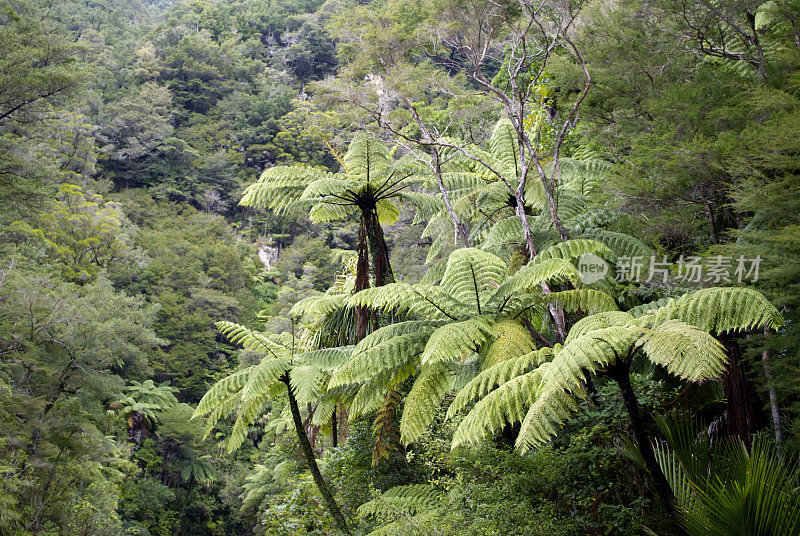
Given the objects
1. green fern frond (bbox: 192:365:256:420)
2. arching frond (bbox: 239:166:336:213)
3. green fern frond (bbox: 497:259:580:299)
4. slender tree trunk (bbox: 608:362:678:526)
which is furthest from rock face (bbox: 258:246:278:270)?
slender tree trunk (bbox: 608:362:678:526)

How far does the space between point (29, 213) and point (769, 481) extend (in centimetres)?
1574

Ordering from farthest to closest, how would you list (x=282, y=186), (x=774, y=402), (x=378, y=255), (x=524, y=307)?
1. (x=282, y=186)
2. (x=378, y=255)
3. (x=524, y=307)
4. (x=774, y=402)

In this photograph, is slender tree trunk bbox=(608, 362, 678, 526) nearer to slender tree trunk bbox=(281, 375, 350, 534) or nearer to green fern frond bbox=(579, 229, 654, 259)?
green fern frond bbox=(579, 229, 654, 259)

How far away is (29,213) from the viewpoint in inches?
516

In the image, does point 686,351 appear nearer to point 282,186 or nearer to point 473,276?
point 473,276

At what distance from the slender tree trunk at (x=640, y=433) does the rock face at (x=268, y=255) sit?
91.2 ft

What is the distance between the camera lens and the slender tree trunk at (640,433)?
86.4 inches

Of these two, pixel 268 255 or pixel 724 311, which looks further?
pixel 268 255

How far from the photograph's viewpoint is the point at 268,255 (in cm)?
2934

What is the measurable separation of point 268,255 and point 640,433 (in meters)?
28.5

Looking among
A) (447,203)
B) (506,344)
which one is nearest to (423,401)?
(506,344)

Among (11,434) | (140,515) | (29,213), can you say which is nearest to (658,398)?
(11,434)

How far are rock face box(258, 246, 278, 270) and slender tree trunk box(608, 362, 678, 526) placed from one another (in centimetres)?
2781

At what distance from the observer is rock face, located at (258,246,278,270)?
95.2 ft
